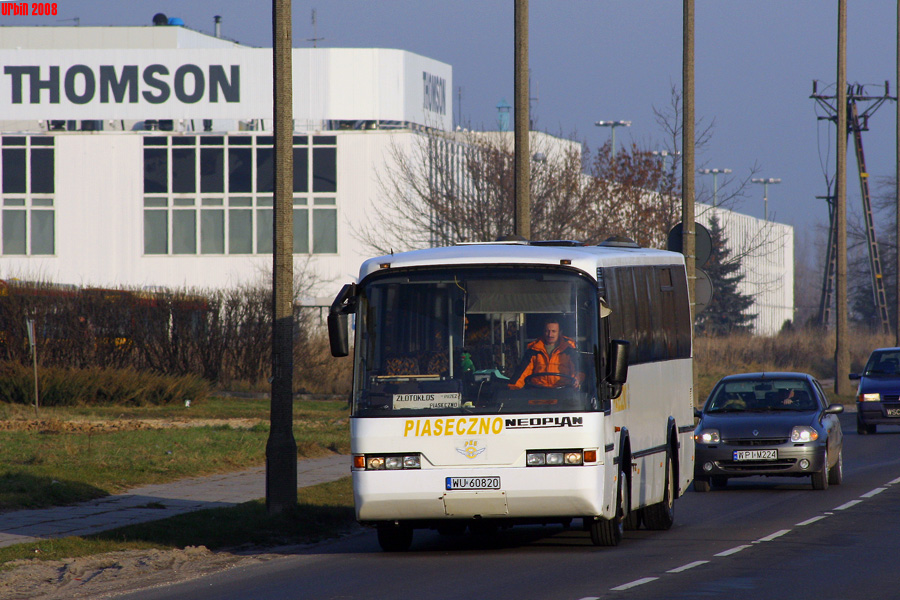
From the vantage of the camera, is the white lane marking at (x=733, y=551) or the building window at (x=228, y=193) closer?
the white lane marking at (x=733, y=551)

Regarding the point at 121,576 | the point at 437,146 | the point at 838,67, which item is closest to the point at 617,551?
the point at 121,576

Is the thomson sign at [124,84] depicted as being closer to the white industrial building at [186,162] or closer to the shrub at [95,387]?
the white industrial building at [186,162]

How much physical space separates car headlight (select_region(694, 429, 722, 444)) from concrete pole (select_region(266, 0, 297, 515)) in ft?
19.8

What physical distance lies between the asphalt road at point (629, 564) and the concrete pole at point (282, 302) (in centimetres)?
107

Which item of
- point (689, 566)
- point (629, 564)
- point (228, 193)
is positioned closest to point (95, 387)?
point (629, 564)

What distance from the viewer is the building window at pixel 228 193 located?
204ft

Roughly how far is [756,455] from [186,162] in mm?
47591

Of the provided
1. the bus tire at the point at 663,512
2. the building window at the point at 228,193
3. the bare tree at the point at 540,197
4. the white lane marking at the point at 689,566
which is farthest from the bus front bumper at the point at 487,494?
the building window at the point at 228,193

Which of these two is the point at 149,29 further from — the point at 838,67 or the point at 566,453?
the point at 566,453

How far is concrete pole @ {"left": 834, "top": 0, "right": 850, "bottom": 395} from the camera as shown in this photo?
140 feet

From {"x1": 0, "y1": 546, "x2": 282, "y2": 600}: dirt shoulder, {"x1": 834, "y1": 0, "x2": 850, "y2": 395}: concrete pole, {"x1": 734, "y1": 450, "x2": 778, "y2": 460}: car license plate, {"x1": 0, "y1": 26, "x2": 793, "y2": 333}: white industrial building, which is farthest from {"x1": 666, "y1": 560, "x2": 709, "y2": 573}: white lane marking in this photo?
{"x1": 0, "y1": 26, "x2": 793, "y2": 333}: white industrial building

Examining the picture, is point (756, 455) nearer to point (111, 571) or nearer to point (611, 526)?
point (611, 526)

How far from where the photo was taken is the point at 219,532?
13867mm

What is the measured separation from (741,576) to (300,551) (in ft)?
14.7
